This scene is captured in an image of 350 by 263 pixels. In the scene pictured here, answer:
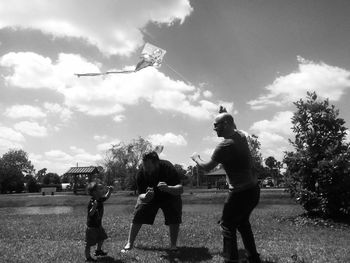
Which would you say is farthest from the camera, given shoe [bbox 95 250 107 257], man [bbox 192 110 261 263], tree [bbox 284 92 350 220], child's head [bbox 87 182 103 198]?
tree [bbox 284 92 350 220]

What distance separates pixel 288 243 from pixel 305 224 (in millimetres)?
4620

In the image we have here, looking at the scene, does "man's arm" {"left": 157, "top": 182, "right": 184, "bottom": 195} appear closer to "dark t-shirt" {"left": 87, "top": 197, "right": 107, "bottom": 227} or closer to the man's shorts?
the man's shorts

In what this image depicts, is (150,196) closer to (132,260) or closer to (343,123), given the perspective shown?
(132,260)

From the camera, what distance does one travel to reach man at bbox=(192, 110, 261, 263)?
5.71 meters

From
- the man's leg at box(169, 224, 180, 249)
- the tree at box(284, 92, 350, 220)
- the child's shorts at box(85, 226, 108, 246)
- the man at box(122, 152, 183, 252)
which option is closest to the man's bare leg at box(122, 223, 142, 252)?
the man at box(122, 152, 183, 252)

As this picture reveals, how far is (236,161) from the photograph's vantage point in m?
5.77

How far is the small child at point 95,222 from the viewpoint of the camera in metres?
6.87

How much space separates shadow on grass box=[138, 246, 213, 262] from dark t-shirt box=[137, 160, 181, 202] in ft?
3.17

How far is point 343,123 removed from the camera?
13.3 meters

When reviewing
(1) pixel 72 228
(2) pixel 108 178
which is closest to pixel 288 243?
(1) pixel 72 228

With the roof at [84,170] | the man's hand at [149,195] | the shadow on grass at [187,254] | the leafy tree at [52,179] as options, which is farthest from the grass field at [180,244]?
the leafy tree at [52,179]

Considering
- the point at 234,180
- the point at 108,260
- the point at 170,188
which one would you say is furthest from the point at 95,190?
the point at 234,180

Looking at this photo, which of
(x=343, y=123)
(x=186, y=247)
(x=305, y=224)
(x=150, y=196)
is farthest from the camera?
(x=343, y=123)

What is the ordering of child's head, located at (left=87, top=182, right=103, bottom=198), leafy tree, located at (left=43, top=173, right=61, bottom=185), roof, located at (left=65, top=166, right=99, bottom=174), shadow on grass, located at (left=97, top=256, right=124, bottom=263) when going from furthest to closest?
leafy tree, located at (left=43, top=173, right=61, bottom=185), roof, located at (left=65, top=166, right=99, bottom=174), child's head, located at (left=87, top=182, right=103, bottom=198), shadow on grass, located at (left=97, top=256, right=124, bottom=263)
